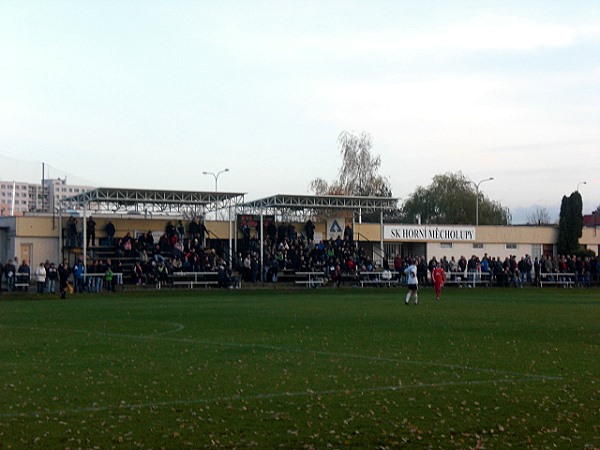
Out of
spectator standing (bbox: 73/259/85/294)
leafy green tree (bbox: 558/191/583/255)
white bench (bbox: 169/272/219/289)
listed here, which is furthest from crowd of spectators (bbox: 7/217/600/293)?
leafy green tree (bbox: 558/191/583/255)

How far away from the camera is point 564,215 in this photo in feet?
282

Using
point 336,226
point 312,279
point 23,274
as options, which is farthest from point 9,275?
point 336,226

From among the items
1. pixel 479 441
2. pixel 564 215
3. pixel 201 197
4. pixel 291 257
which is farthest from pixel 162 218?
pixel 479 441

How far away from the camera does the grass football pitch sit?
35.6ft

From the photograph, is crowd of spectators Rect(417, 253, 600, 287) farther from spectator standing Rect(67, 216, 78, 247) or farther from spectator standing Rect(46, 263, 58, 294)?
spectator standing Rect(46, 263, 58, 294)

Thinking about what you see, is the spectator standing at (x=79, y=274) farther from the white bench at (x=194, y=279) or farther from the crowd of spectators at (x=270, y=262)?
the white bench at (x=194, y=279)

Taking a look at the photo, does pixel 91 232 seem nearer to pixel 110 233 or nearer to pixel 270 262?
pixel 110 233

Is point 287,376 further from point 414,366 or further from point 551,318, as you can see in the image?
point 551,318

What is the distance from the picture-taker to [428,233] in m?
79.9

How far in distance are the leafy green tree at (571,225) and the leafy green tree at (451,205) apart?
18101 mm

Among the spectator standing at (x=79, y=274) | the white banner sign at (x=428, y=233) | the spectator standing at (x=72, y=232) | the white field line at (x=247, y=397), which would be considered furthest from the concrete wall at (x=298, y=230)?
the white field line at (x=247, y=397)

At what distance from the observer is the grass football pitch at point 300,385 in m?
10.8

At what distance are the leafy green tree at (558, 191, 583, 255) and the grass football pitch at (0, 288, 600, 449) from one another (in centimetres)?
6002

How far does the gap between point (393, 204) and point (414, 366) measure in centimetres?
5435
